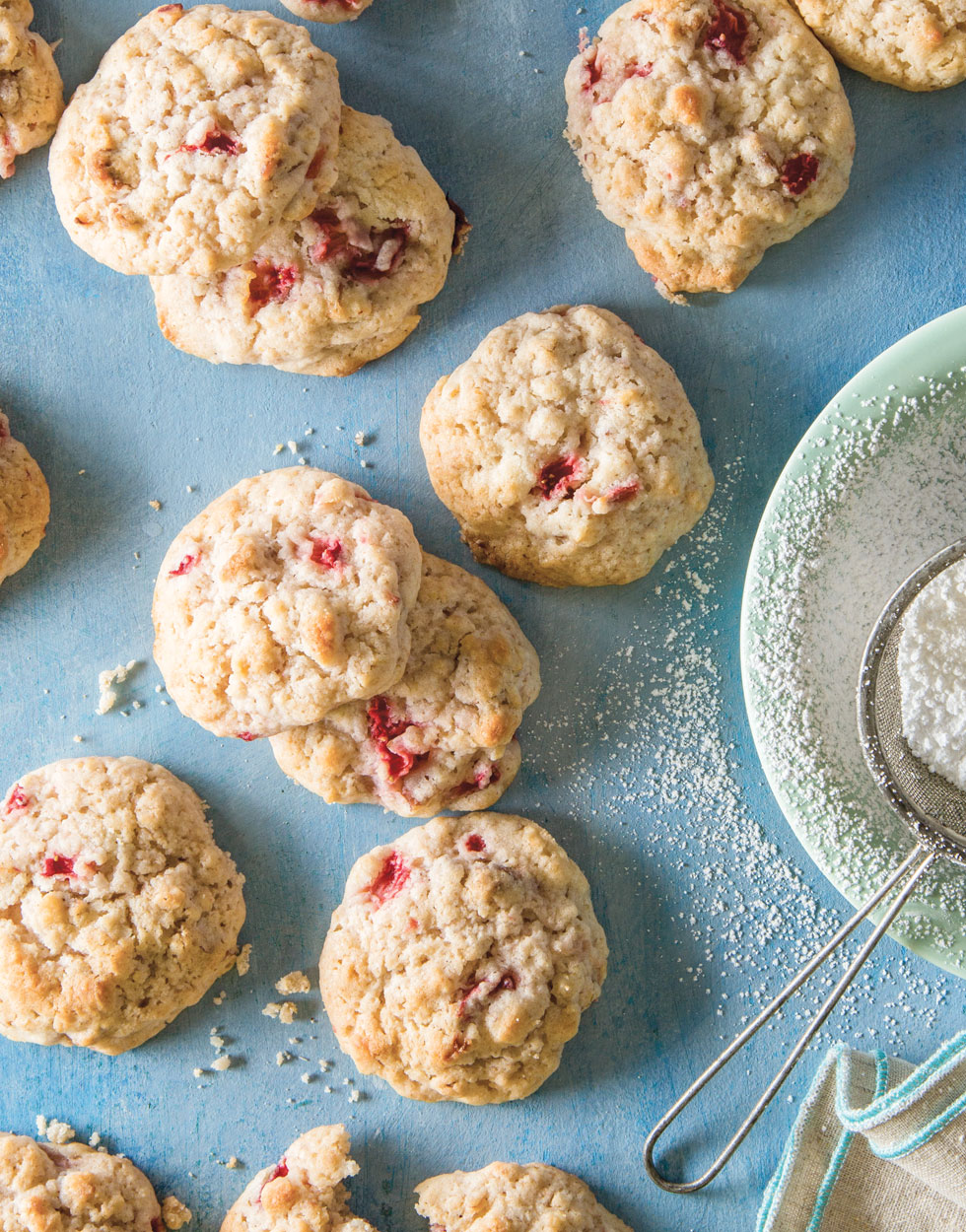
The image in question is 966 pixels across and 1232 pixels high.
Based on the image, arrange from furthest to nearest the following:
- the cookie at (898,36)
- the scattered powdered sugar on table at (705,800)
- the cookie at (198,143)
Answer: the scattered powdered sugar on table at (705,800), the cookie at (898,36), the cookie at (198,143)

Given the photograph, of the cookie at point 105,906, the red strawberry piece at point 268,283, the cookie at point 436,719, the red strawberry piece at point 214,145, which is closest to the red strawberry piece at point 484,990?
the cookie at point 436,719

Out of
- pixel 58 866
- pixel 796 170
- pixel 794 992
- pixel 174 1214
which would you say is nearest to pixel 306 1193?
pixel 174 1214

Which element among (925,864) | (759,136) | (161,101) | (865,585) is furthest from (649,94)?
(925,864)

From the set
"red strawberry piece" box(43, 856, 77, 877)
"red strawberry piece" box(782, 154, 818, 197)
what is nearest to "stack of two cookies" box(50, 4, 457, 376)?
"red strawberry piece" box(782, 154, 818, 197)

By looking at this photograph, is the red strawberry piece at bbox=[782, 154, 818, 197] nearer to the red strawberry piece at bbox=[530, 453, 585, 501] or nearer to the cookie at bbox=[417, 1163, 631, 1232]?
the red strawberry piece at bbox=[530, 453, 585, 501]

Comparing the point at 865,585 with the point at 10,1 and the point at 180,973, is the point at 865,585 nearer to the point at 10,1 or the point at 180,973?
the point at 180,973

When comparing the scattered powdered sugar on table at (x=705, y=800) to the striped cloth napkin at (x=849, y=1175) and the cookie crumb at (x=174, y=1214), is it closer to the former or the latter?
the striped cloth napkin at (x=849, y=1175)
